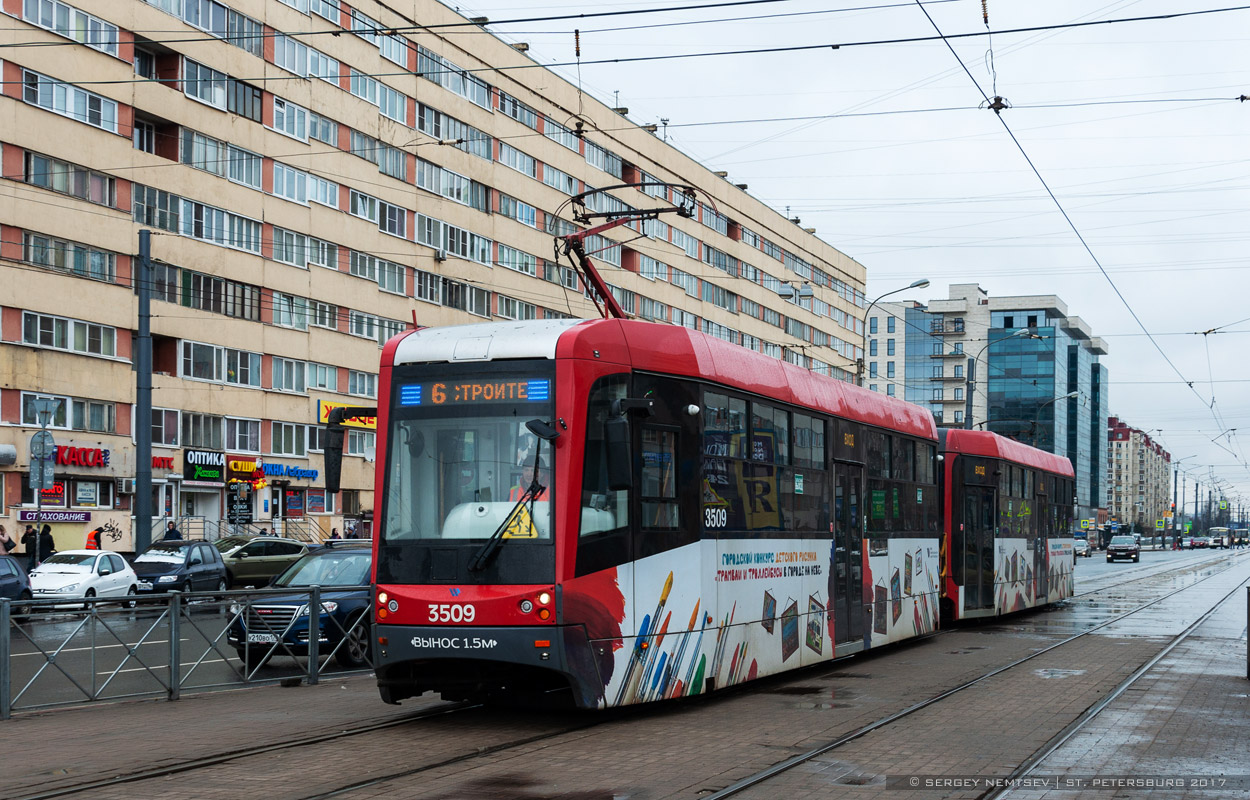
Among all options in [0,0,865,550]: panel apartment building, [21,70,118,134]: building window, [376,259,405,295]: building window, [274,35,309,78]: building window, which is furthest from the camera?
[376,259,405,295]: building window

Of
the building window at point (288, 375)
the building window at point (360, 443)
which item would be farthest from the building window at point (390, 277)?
the building window at point (360, 443)

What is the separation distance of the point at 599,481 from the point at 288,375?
41619mm

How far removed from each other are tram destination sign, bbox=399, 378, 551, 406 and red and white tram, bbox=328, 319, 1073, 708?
0.02 metres

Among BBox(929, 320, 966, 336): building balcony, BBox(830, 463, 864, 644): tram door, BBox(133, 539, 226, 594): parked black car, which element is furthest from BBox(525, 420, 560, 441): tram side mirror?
BBox(929, 320, 966, 336): building balcony

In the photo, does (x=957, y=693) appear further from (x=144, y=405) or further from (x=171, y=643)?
(x=144, y=405)

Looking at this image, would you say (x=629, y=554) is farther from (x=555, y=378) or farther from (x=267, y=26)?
(x=267, y=26)

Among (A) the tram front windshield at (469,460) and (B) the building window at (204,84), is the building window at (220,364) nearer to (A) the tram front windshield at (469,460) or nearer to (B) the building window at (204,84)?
(B) the building window at (204,84)

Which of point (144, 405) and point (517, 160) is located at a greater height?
point (517, 160)

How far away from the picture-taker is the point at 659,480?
11820 millimetres

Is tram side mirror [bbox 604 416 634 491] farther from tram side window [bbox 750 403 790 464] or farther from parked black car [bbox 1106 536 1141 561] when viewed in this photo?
parked black car [bbox 1106 536 1141 561]

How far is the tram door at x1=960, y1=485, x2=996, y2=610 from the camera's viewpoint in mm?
23078

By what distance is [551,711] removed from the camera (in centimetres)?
1213

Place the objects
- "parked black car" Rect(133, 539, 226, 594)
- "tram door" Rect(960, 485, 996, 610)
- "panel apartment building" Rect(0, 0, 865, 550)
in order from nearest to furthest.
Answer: "tram door" Rect(960, 485, 996, 610) → "parked black car" Rect(133, 539, 226, 594) → "panel apartment building" Rect(0, 0, 865, 550)

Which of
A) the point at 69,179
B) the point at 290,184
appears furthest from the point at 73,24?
the point at 290,184
